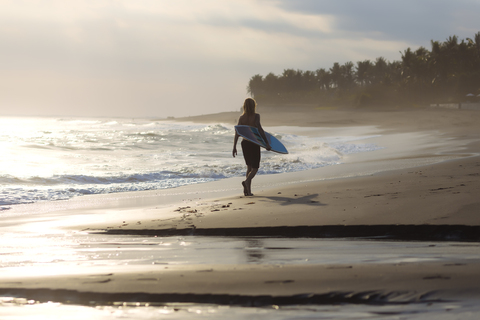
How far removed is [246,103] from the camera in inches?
292

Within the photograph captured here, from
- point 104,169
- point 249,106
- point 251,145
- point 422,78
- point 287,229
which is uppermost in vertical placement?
point 422,78

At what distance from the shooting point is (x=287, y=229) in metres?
4.38

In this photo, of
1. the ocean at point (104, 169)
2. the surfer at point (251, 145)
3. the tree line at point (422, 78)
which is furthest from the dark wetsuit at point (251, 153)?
the tree line at point (422, 78)

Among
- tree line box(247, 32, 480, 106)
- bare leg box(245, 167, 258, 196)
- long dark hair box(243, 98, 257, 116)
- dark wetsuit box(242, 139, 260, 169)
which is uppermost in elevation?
tree line box(247, 32, 480, 106)

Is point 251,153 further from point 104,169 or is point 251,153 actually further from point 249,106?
point 104,169

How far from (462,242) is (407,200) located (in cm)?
149

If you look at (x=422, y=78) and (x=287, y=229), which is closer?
(x=287, y=229)

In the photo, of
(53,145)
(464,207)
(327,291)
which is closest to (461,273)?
(327,291)

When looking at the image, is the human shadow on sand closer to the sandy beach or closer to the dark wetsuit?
the sandy beach

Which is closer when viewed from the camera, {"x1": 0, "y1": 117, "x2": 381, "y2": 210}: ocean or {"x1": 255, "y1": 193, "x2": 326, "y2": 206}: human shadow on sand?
{"x1": 255, "y1": 193, "x2": 326, "y2": 206}: human shadow on sand

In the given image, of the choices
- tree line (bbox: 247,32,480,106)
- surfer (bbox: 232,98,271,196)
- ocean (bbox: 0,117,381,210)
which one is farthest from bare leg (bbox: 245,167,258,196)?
tree line (bbox: 247,32,480,106)

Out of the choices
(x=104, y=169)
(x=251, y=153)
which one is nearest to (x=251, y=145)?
(x=251, y=153)

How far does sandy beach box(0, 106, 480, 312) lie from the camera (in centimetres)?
253

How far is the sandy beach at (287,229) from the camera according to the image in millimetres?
2529
